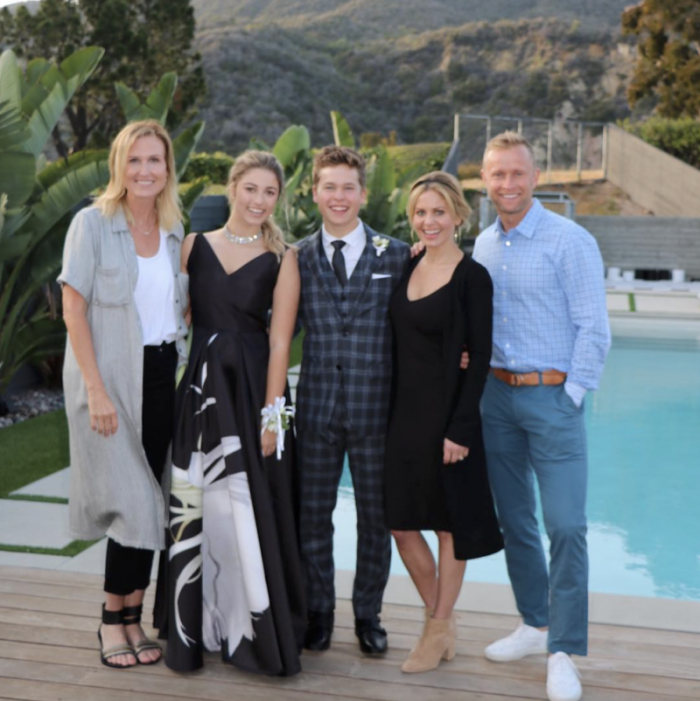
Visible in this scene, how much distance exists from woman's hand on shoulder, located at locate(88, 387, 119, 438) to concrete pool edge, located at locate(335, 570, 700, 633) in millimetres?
1309

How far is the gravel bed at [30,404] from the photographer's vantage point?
696 centimetres

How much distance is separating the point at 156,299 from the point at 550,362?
1255 mm

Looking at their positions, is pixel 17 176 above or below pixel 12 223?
above

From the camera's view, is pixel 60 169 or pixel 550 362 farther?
pixel 60 169

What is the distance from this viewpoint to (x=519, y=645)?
314 cm

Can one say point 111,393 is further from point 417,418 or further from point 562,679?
point 562,679

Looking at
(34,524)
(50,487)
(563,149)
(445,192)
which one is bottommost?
(563,149)

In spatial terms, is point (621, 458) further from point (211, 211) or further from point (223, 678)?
point (211, 211)

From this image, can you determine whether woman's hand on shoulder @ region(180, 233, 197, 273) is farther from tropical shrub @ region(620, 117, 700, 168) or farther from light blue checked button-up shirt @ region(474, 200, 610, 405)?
tropical shrub @ region(620, 117, 700, 168)

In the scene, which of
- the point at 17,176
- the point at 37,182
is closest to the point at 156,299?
the point at 17,176

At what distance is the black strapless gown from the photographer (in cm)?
299

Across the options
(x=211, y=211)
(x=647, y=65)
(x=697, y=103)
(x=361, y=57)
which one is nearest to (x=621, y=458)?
(x=211, y=211)

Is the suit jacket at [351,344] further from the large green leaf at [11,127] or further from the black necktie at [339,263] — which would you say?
the large green leaf at [11,127]

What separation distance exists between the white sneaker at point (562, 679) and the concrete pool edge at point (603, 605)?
602mm
